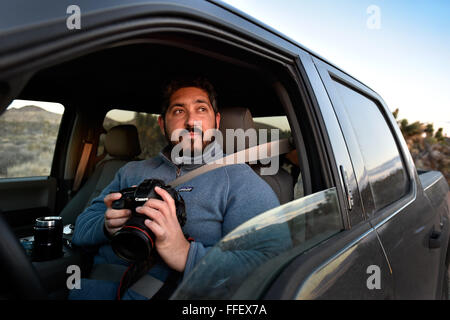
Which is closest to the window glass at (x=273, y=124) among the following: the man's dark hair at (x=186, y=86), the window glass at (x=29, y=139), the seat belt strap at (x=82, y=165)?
the man's dark hair at (x=186, y=86)

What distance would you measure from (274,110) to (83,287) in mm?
1708

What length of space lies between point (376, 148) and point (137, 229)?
1444 mm

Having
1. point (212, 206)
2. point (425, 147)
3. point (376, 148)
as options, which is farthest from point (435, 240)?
point (425, 147)

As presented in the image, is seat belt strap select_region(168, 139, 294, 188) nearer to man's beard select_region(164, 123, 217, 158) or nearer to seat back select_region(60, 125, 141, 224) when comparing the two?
man's beard select_region(164, 123, 217, 158)

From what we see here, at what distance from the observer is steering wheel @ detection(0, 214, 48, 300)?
0.72 metres

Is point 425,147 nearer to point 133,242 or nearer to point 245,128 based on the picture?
point 245,128

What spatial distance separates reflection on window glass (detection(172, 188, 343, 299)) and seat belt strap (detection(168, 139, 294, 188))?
62 centimetres

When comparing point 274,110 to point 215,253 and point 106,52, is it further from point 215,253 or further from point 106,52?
point 215,253

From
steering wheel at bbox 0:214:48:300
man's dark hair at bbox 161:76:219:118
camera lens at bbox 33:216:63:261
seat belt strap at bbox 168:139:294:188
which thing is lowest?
camera lens at bbox 33:216:63:261

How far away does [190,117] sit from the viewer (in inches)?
76.9

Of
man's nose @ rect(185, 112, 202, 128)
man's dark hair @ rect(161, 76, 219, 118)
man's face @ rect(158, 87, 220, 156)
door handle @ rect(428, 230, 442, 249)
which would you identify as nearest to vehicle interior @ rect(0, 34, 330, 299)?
man's dark hair @ rect(161, 76, 219, 118)

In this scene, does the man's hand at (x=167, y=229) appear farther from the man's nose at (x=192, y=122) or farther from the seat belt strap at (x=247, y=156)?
the man's nose at (x=192, y=122)

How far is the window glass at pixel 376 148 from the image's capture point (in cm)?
173
